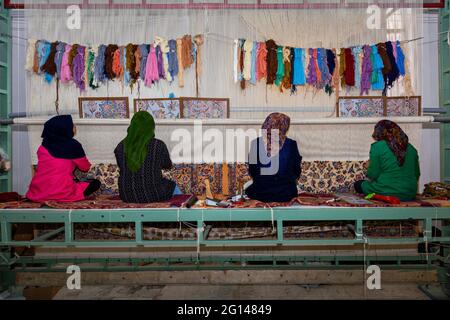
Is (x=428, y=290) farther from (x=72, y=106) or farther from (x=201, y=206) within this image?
(x=72, y=106)

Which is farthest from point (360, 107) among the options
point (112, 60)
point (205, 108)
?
point (112, 60)

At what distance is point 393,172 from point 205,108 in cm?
218

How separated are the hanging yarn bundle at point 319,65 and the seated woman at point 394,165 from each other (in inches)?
34.0

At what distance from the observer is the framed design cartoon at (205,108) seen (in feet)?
13.2

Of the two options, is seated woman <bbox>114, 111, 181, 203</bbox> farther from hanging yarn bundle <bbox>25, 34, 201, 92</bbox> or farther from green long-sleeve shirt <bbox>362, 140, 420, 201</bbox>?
green long-sleeve shirt <bbox>362, 140, 420, 201</bbox>

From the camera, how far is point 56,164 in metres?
3.37

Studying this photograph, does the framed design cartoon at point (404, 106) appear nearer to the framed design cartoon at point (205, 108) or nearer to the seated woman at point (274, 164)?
the seated woman at point (274, 164)

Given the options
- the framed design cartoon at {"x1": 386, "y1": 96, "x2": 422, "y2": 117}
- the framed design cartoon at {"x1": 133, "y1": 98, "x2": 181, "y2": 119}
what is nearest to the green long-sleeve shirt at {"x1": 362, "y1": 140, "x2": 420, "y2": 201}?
the framed design cartoon at {"x1": 386, "y1": 96, "x2": 422, "y2": 117}

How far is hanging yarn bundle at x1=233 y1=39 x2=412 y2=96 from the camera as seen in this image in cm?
396

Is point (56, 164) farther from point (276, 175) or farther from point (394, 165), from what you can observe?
point (394, 165)

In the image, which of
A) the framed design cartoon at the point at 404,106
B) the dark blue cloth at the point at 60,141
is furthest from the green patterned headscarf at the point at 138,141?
the framed design cartoon at the point at 404,106

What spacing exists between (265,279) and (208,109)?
7.07 feet

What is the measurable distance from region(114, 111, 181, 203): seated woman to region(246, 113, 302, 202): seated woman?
3.12 feet

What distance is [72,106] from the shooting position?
4.07 metres
